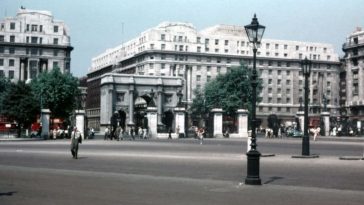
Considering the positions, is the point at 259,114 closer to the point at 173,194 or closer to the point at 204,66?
the point at 204,66

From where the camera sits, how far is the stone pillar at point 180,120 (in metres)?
63.8

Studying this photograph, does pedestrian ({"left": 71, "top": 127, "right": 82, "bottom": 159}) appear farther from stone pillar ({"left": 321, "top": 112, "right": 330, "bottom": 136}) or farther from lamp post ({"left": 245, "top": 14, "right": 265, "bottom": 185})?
stone pillar ({"left": 321, "top": 112, "right": 330, "bottom": 136})

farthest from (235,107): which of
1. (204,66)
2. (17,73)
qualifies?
(17,73)

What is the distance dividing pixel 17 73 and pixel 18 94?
46.3m

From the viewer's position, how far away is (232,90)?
9244 centimetres

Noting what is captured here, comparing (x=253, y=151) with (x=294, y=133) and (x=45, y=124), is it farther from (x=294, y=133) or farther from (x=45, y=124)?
(x=294, y=133)

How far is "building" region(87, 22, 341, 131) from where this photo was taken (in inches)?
4756

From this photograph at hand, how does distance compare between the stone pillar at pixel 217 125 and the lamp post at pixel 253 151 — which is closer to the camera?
the lamp post at pixel 253 151

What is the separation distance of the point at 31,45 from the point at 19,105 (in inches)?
1890

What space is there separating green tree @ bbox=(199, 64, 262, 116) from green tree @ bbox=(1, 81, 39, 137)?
3558 cm

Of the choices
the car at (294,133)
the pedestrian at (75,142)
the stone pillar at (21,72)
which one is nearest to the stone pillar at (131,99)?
the stone pillar at (21,72)

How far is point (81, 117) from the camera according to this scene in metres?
58.8

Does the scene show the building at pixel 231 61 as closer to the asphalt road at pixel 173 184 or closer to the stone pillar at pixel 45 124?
the stone pillar at pixel 45 124

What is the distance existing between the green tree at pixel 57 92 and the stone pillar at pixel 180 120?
22625 mm
